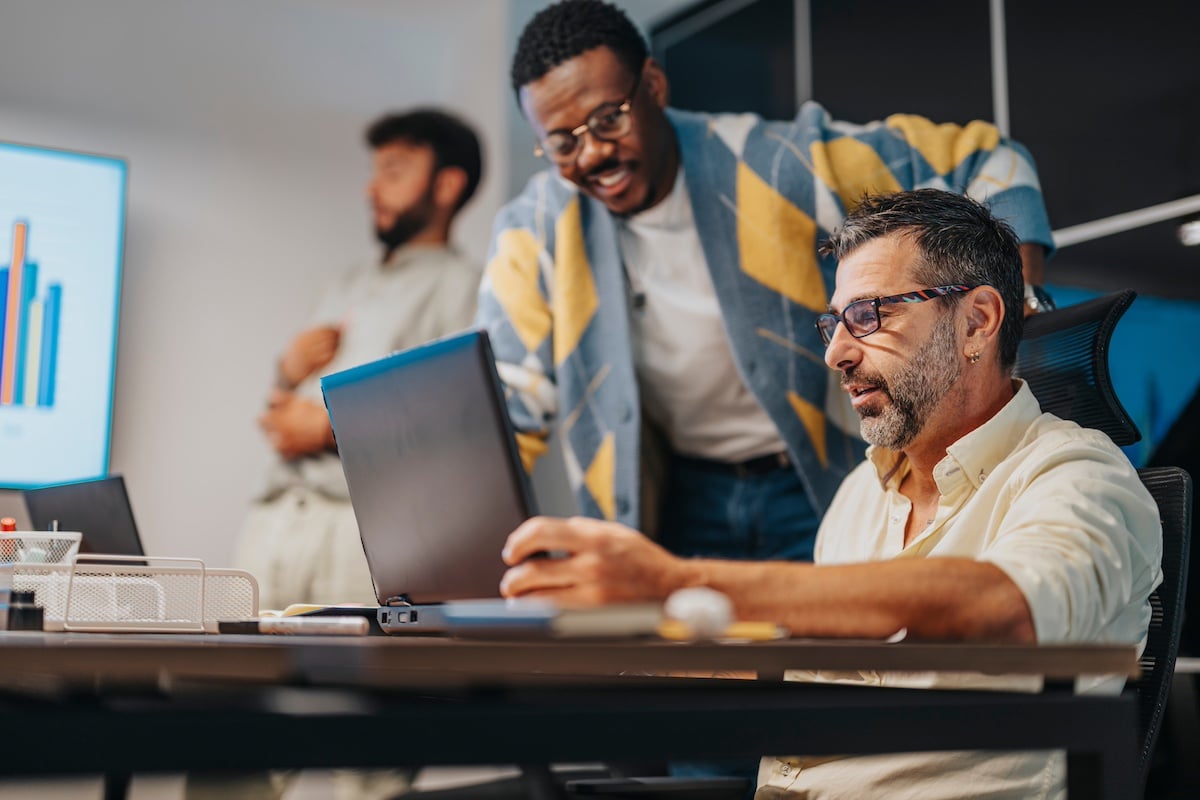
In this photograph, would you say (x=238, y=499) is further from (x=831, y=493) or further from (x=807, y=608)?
(x=807, y=608)

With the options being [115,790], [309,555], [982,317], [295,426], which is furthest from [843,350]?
[295,426]

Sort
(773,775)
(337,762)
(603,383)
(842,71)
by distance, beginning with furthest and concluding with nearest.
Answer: (842,71) < (603,383) < (773,775) < (337,762)

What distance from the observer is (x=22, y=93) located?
389 centimetres

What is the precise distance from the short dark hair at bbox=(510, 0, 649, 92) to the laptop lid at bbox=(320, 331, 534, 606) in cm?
126

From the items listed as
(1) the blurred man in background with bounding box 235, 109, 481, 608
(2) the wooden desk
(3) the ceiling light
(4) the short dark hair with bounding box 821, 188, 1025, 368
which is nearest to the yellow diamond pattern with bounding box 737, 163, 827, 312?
(4) the short dark hair with bounding box 821, 188, 1025, 368

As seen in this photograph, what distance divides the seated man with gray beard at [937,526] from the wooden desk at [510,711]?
72 millimetres

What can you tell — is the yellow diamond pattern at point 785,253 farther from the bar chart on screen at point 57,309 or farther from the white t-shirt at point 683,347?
the bar chart on screen at point 57,309

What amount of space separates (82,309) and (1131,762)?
3.58 metres

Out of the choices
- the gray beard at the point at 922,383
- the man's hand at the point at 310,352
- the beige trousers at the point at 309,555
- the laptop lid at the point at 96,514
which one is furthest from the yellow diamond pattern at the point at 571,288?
the man's hand at the point at 310,352

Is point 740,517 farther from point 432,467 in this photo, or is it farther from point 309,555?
point 309,555

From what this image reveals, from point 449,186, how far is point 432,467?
331 cm

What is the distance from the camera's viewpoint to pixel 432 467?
39.7 inches

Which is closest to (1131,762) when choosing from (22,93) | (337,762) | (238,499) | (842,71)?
(337,762)

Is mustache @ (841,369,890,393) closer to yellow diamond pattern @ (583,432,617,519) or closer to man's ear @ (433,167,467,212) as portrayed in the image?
yellow diamond pattern @ (583,432,617,519)
